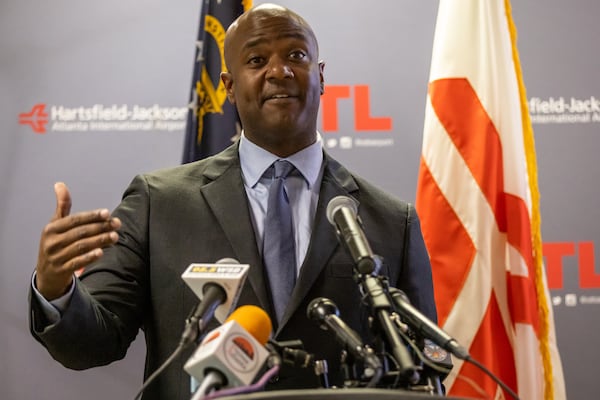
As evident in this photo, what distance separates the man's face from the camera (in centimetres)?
185

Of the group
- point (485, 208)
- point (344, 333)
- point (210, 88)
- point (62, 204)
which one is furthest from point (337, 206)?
Result: point (210, 88)

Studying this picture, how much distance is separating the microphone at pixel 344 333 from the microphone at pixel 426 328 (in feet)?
0.33

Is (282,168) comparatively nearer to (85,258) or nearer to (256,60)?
(256,60)

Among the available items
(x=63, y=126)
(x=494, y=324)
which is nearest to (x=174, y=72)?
(x=63, y=126)

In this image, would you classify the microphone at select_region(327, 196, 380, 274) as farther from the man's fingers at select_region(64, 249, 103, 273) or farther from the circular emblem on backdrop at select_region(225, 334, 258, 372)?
the man's fingers at select_region(64, 249, 103, 273)

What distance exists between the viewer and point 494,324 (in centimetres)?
285

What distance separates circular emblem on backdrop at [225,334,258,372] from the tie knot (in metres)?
0.91

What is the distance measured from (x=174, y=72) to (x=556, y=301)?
6.89 feet

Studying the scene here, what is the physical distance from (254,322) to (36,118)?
277 cm

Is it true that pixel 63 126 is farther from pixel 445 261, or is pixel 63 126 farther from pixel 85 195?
pixel 445 261

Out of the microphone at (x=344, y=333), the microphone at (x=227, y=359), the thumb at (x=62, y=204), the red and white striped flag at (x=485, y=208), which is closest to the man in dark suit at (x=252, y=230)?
the thumb at (x=62, y=204)

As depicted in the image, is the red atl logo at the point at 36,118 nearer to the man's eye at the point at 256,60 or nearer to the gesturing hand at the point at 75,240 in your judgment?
the man's eye at the point at 256,60

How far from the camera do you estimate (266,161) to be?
190cm

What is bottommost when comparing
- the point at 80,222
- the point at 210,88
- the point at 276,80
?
the point at 80,222
